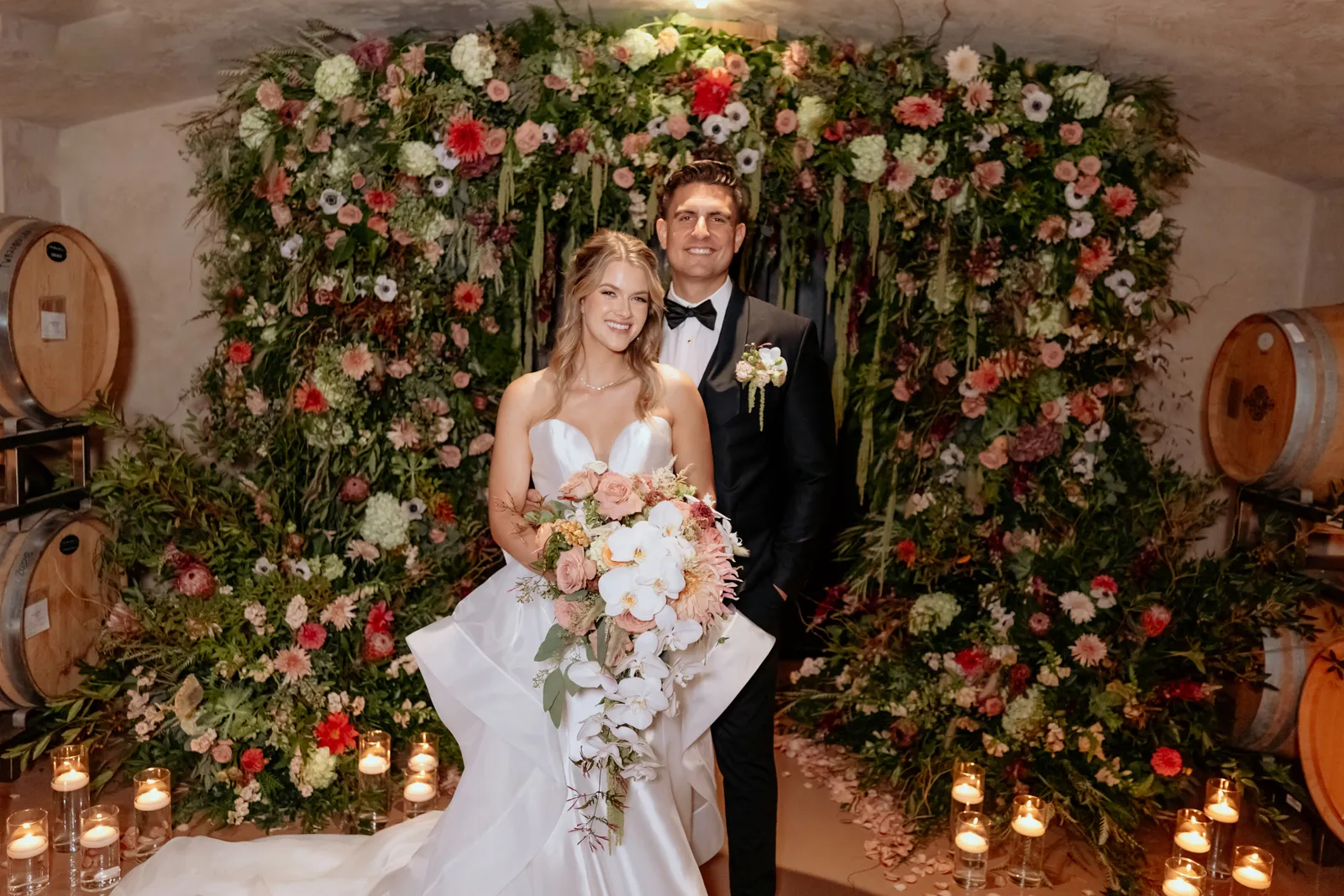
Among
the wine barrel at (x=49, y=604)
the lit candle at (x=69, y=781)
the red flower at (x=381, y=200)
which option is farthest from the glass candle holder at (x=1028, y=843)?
the wine barrel at (x=49, y=604)

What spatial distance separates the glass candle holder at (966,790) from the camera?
3168mm

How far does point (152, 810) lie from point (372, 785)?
0.67 m

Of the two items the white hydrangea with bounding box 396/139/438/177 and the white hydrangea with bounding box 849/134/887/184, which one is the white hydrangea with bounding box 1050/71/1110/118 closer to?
the white hydrangea with bounding box 849/134/887/184

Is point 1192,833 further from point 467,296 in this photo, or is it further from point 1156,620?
point 467,296

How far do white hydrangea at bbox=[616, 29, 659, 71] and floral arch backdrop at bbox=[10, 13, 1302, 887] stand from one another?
1 cm

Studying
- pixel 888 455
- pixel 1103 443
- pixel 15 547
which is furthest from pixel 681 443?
pixel 15 547

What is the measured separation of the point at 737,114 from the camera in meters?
3.55

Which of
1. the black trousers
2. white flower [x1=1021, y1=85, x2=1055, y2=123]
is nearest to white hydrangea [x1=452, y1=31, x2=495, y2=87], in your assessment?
white flower [x1=1021, y1=85, x2=1055, y2=123]

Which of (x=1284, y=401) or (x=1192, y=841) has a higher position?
(x=1284, y=401)

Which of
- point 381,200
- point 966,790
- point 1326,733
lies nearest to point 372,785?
point 966,790

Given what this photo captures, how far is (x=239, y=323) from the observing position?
3758 mm

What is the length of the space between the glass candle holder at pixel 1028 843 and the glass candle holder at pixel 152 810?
2737 millimetres

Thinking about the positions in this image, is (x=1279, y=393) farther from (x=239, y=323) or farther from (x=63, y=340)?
(x=63, y=340)

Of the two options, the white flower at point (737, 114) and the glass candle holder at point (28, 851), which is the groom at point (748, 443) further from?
the glass candle holder at point (28, 851)
